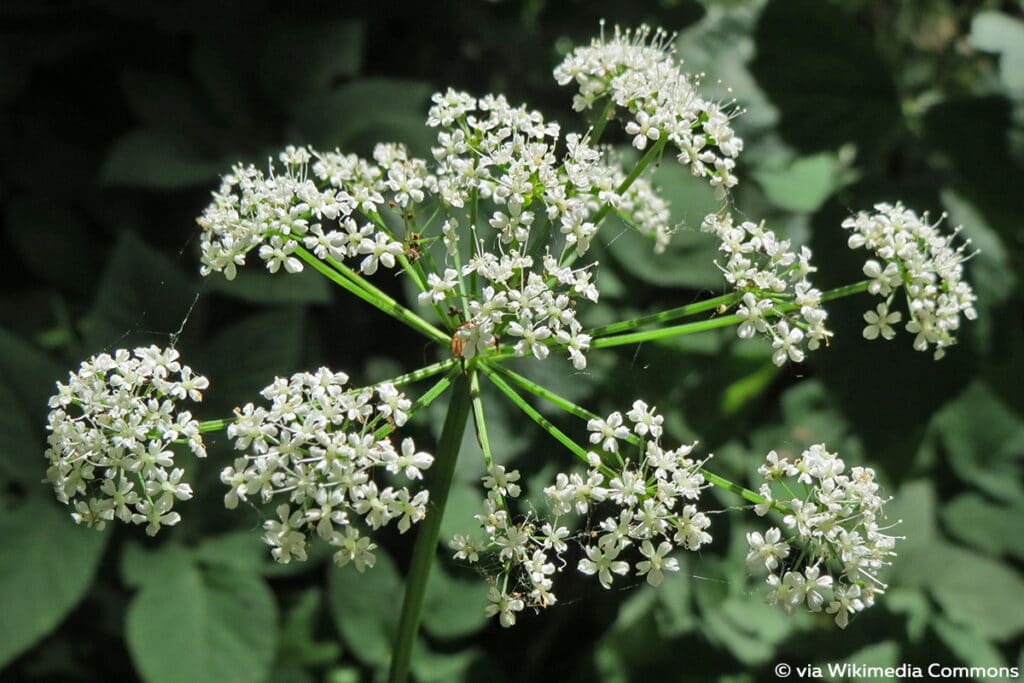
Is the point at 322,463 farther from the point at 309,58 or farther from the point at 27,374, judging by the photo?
the point at 309,58

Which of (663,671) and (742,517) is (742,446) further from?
(663,671)

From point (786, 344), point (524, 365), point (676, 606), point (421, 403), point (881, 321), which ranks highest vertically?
point (524, 365)

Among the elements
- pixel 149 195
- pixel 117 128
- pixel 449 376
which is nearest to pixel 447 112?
pixel 449 376

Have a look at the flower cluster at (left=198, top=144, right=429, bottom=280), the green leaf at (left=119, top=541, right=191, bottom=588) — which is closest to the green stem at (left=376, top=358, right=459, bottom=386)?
the flower cluster at (left=198, top=144, right=429, bottom=280)

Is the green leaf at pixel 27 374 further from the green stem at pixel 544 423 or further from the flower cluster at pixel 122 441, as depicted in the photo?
the green stem at pixel 544 423

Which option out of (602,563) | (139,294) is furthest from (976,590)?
A: (139,294)

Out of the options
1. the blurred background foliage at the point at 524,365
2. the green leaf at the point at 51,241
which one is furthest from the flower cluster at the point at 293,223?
the green leaf at the point at 51,241

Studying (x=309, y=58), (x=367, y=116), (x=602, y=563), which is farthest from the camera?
(x=309, y=58)

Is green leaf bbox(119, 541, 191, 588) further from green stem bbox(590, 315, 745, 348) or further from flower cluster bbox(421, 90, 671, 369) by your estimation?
green stem bbox(590, 315, 745, 348)
